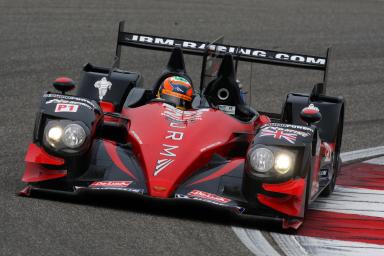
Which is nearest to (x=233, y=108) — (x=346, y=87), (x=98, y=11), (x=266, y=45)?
(x=346, y=87)

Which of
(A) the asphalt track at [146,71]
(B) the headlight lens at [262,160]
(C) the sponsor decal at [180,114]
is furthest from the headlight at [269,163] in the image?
(C) the sponsor decal at [180,114]

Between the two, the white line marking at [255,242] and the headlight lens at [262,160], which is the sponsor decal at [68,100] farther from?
the white line marking at [255,242]

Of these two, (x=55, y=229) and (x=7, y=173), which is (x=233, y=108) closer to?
(x=7, y=173)

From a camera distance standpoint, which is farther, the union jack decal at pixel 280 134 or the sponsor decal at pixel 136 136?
the sponsor decal at pixel 136 136

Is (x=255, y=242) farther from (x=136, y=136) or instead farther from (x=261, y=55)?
(x=261, y=55)

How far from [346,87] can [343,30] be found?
5.43 meters

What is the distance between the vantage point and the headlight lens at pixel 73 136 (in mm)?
9547

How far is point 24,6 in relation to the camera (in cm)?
2238

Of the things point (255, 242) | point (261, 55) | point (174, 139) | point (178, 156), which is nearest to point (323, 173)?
point (261, 55)

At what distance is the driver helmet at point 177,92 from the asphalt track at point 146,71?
148 cm

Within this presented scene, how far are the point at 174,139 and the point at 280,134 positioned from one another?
86 cm

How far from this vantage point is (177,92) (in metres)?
10.7

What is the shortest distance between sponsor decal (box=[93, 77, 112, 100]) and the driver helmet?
854mm

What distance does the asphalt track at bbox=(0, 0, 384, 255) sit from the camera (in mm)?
8406
